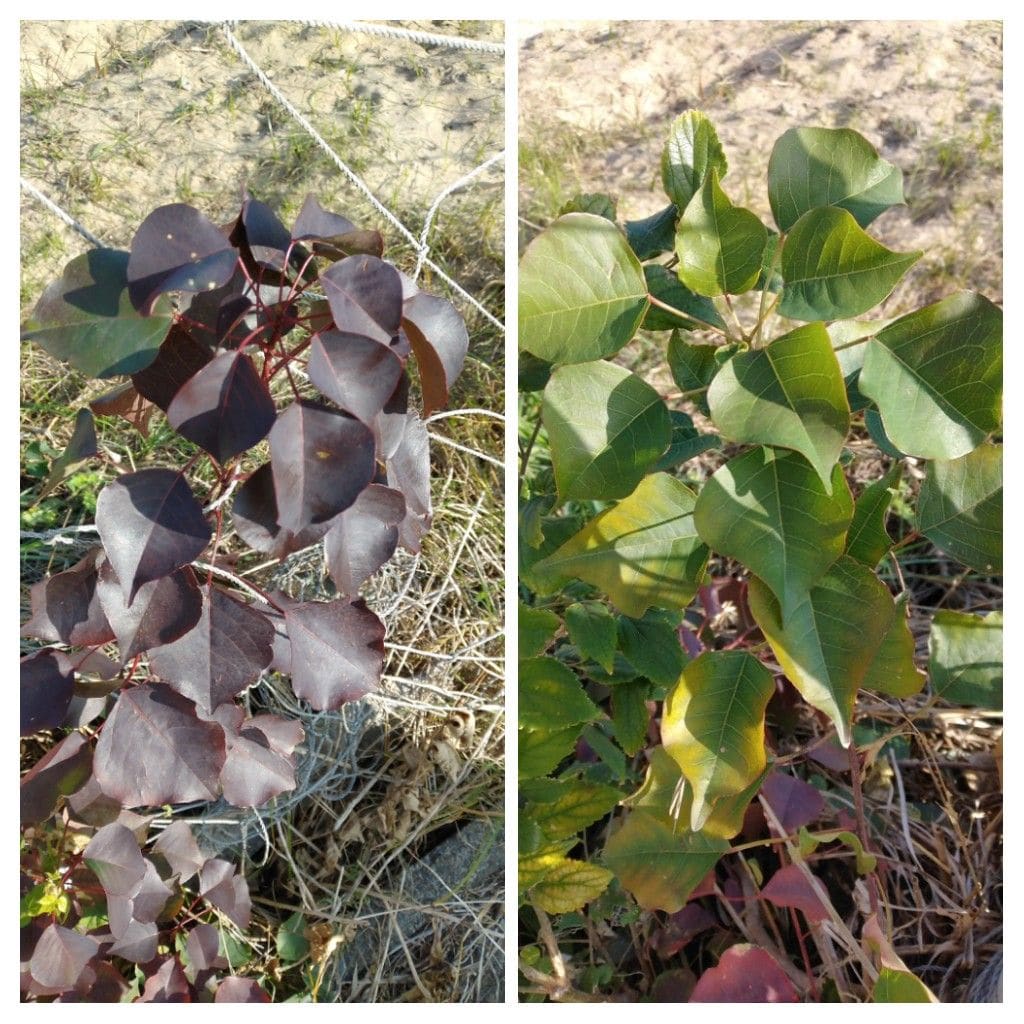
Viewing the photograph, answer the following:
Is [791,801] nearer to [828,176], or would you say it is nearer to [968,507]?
[968,507]

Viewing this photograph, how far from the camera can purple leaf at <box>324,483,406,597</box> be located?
738 mm

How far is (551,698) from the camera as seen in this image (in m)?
0.80

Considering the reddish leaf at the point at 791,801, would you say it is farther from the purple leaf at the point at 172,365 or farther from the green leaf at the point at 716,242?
the purple leaf at the point at 172,365

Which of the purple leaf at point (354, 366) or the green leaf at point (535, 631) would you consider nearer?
the purple leaf at point (354, 366)

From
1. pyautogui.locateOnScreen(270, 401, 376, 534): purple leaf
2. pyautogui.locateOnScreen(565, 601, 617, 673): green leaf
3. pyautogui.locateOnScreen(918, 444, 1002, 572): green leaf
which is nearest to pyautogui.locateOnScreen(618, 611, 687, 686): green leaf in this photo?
pyautogui.locateOnScreen(565, 601, 617, 673): green leaf

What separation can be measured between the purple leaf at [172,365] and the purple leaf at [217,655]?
171 millimetres

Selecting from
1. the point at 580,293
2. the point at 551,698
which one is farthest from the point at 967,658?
the point at 580,293

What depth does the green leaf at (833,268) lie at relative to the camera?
0.60m

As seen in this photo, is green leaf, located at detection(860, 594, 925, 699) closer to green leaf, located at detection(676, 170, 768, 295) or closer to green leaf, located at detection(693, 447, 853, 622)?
green leaf, located at detection(693, 447, 853, 622)

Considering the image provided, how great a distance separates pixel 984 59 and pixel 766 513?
1534mm

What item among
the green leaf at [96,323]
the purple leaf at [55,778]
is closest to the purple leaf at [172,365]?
the green leaf at [96,323]

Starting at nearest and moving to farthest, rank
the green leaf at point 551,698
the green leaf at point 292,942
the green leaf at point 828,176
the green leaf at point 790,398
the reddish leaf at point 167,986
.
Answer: the green leaf at point 790,398 < the green leaf at point 828,176 < the green leaf at point 551,698 < the reddish leaf at point 167,986 < the green leaf at point 292,942

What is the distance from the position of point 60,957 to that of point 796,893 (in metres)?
0.66
